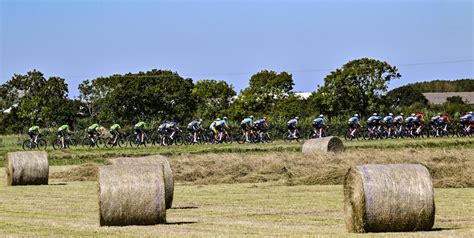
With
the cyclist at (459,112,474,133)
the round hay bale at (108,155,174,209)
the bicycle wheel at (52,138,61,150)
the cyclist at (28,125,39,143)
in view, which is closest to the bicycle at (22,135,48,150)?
the cyclist at (28,125,39,143)

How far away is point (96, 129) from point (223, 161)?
36.2 meters

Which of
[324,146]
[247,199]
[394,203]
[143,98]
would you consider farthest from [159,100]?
[394,203]

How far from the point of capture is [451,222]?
73.5 ft

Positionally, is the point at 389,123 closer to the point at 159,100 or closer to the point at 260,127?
the point at 260,127

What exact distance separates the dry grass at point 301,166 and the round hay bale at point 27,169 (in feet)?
14.8

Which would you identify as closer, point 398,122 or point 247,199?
point 247,199

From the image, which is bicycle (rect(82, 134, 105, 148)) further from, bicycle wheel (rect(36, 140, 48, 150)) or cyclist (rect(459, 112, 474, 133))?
cyclist (rect(459, 112, 474, 133))

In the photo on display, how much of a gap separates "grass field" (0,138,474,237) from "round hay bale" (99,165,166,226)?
14.0 inches

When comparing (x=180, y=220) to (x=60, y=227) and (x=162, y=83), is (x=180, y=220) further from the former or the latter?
(x=162, y=83)

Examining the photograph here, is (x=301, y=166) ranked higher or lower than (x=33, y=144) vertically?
lower

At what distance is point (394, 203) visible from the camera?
1980 cm

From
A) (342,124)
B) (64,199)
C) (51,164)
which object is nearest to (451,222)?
(64,199)

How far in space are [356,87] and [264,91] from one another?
19932mm

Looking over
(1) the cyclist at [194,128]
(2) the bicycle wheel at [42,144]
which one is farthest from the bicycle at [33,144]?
(1) the cyclist at [194,128]
